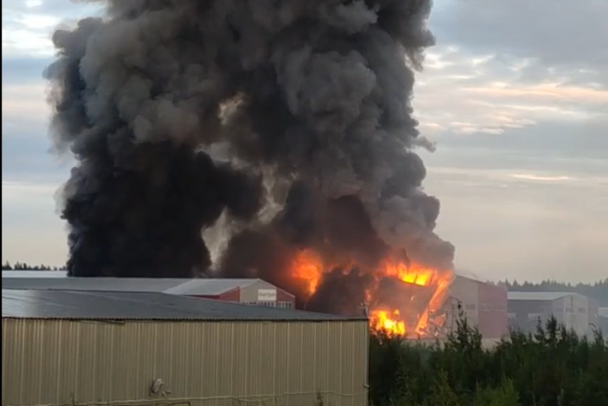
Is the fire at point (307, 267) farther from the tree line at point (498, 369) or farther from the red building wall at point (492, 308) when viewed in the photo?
the tree line at point (498, 369)

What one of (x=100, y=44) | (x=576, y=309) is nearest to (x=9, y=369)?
(x=100, y=44)

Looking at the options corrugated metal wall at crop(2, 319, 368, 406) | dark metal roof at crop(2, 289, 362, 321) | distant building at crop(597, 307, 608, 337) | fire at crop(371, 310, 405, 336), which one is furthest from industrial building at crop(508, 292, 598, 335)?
corrugated metal wall at crop(2, 319, 368, 406)

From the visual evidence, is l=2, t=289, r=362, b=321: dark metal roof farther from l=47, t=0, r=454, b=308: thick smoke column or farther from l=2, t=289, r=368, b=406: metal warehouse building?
l=47, t=0, r=454, b=308: thick smoke column

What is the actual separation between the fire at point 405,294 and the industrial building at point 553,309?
24909mm

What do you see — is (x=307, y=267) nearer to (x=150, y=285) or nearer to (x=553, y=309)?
(x=150, y=285)

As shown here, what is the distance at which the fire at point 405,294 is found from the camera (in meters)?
49.5

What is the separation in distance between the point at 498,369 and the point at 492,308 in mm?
32760

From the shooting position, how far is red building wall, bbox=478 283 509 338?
2451 inches

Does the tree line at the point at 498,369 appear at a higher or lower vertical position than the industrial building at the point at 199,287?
lower

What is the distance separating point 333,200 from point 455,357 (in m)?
22.4

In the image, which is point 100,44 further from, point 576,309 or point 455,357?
point 576,309

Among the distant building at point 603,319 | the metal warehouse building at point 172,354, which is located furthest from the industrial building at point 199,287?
the distant building at point 603,319

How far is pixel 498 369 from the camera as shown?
30.9 meters

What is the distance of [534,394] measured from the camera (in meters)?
28.2
